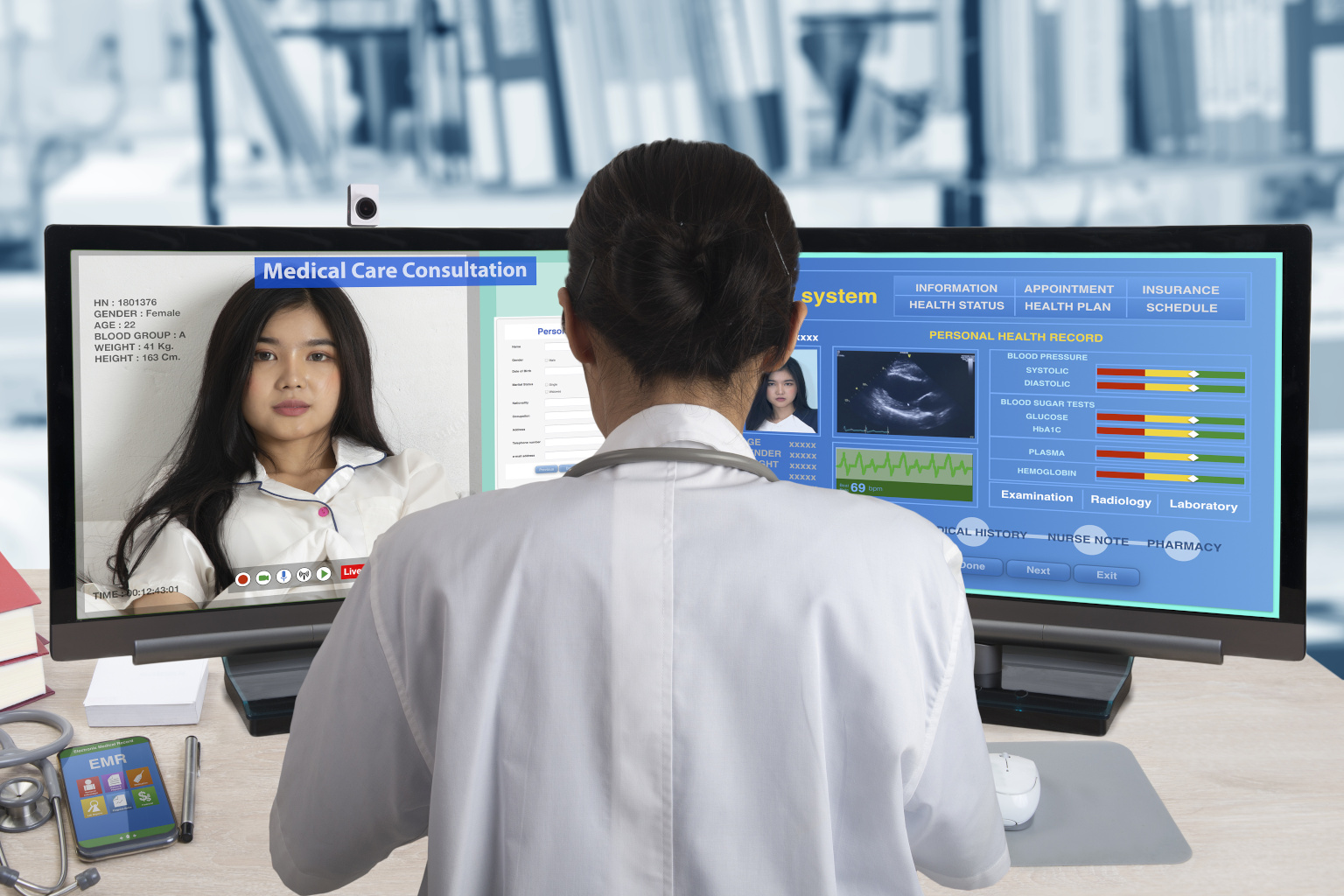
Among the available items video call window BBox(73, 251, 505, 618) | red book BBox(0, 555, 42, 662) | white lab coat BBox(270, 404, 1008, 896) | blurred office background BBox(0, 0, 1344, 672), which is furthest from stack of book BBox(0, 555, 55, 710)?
blurred office background BBox(0, 0, 1344, 672)

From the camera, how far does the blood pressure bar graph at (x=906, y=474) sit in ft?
3.68

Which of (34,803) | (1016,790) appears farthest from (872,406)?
(34,803)

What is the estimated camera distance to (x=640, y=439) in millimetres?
660

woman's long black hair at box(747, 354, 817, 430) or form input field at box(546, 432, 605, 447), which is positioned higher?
woman's long black hair at box(747, 354, 817, 430)

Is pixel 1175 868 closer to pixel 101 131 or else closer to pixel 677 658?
pixel 677 658

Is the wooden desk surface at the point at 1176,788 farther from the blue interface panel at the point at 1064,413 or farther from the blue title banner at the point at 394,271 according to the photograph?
the blue title banner at the point at 394,271

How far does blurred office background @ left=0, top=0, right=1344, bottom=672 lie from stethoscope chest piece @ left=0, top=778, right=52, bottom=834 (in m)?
1.83

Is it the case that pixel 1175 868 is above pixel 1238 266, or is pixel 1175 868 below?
below

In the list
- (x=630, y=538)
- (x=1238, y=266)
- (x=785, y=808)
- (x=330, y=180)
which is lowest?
(x=785, y=808)

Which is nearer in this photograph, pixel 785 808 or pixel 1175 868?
pixel 785 808

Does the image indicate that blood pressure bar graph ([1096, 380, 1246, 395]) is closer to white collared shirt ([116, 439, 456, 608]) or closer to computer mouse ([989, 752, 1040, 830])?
computer mouse ([989, 752, 1040, 830])

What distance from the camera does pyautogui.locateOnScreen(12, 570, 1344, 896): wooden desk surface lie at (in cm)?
85

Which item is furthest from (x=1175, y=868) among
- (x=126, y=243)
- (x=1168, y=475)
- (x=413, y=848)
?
(x=126, y=243)

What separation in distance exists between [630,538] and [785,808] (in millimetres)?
182
